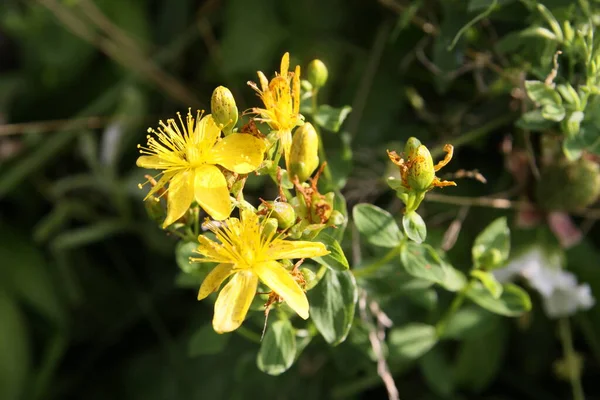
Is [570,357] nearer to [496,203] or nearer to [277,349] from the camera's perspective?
[496,203]

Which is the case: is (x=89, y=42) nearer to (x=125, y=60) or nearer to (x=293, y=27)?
(x=125, y=60)

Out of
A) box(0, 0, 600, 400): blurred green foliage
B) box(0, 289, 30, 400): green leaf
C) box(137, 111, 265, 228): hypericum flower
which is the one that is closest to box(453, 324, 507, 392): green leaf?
box(0, 0, 600, 400): blurred green foliage

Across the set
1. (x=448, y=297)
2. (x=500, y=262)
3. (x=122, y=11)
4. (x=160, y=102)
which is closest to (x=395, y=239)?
(x=500, y=262)

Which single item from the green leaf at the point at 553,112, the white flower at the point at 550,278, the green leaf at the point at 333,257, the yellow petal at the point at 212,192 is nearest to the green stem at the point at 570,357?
the white flower at the point at 550,278

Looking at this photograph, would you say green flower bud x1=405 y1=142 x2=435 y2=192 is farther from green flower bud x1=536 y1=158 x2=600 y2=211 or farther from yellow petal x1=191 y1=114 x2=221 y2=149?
green flower bud x1=536 y1=158 x2=600 y2=211

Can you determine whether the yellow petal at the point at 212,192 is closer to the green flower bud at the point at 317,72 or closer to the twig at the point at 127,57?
the green flower bud at the point at 317,72
